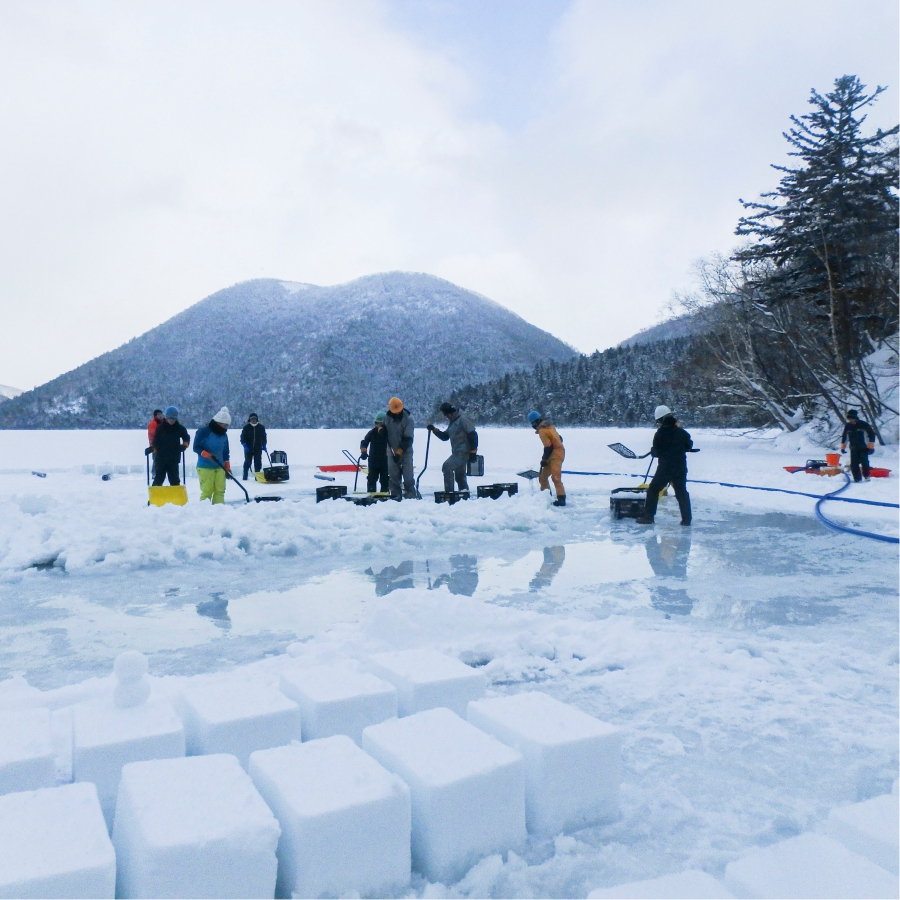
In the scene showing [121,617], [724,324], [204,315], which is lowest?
[121,617]

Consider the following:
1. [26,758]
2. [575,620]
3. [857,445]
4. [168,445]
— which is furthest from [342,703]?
[857,445]

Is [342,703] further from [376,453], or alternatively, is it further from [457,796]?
[376,453]

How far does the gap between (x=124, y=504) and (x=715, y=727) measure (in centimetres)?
809

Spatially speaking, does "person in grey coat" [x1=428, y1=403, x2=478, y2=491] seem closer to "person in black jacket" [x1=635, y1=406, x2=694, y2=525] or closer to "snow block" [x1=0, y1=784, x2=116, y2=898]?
"person in black jacket" [x1=635, y1=406, x2=694, y2=525]

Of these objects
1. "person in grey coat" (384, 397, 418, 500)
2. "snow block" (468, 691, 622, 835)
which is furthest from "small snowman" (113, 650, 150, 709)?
"person in grey coat" (384, 397, 418, 500)

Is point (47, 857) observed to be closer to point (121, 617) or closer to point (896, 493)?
point (121, 617)

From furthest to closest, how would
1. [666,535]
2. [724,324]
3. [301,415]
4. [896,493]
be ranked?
[301,415] < [724,324] < [896,493] < [666,535]

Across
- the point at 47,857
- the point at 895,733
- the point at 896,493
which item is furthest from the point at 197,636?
the point at 896,493

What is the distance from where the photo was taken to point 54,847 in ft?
5.90

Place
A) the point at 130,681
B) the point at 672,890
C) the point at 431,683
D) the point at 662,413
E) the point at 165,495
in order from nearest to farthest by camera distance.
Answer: the point at 672,890, the point at 130,681, the point at 431,683, the point at 662,413, the point at 165,495

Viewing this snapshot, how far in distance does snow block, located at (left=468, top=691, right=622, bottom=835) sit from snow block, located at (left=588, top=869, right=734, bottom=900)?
55 cm

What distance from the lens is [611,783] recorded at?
244 cm

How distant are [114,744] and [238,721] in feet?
1.28

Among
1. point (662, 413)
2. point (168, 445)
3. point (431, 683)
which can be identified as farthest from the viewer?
point (168, 445)
